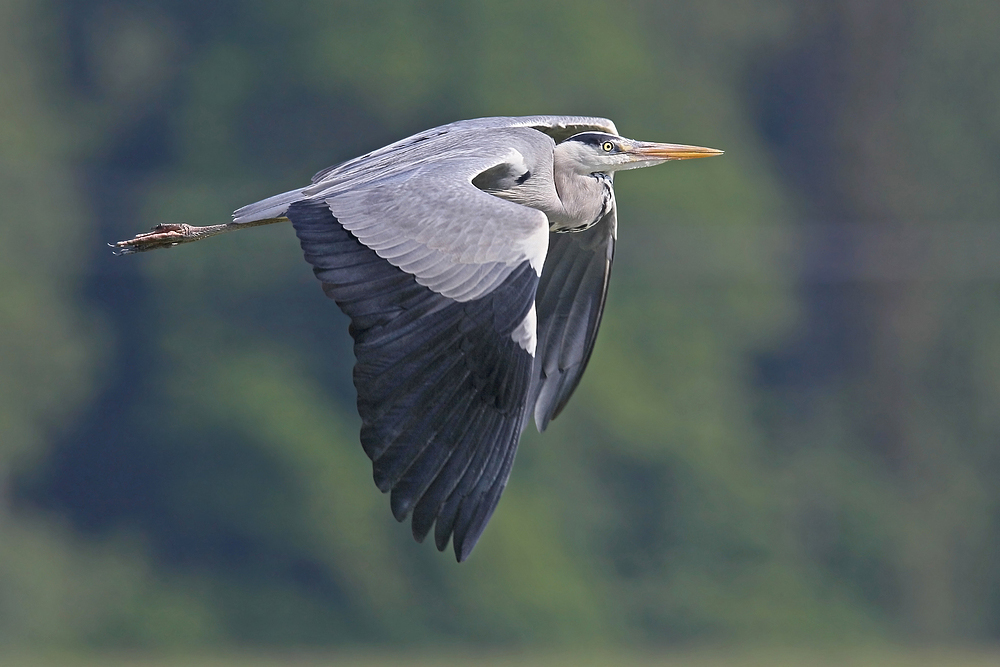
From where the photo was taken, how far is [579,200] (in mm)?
7055

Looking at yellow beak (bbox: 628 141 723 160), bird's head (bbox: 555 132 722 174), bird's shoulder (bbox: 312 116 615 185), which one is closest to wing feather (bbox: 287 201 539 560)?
bird's shoulder (bbox: 312 116 615 185)

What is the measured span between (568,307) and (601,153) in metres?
0.62

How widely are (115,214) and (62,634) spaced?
534 cm

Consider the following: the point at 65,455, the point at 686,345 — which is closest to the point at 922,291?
the point at 686,345

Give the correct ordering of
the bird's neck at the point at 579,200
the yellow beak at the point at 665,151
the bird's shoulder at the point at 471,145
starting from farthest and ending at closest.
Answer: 1. the yellow beak at the point at 665,151
2. the bird's neck at the point at 579,200
3. the bird's shoulder at the point at 471,145

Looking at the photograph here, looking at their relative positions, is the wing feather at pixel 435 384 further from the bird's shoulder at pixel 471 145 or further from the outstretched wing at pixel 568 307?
the outstretched wing at pixel 568 307

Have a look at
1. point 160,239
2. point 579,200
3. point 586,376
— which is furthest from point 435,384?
point 586,376

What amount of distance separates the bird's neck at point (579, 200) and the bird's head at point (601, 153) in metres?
0.05

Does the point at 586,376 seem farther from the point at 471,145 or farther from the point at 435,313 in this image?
the point at 435,313

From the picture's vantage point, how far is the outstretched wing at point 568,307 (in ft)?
23.2

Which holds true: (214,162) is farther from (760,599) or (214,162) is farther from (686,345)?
(760,599)

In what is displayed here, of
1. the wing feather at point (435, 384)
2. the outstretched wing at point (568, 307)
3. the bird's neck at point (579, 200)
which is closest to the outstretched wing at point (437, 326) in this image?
the wing feather at point (435, 384)

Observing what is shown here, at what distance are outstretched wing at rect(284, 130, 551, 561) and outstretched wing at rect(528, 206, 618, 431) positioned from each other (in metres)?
1.21

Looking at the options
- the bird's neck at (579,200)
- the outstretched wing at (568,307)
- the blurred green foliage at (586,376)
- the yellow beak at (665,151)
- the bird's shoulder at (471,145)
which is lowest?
the blurred green foliage at (586,376)
